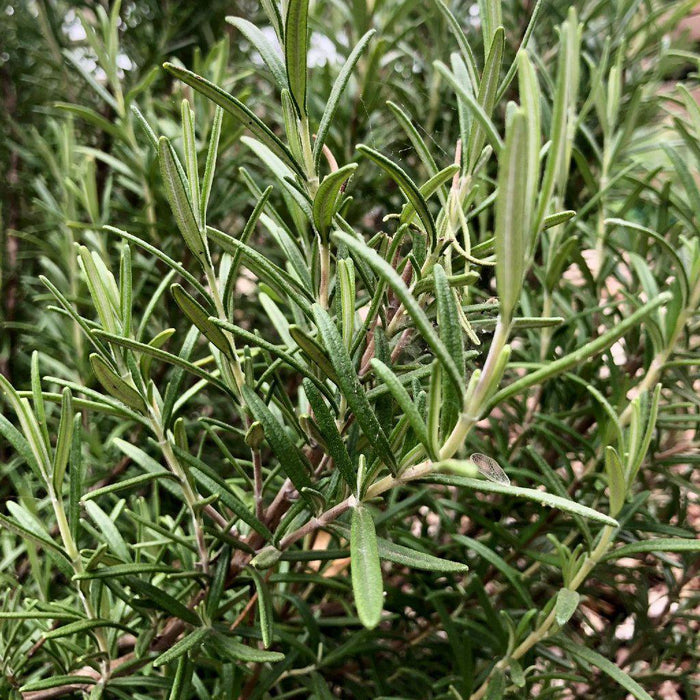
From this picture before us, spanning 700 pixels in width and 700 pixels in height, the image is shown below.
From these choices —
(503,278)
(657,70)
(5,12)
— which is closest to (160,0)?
(5,12)

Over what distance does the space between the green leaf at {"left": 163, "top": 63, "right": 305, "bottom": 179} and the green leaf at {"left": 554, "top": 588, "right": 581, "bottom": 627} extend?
11.6 inches

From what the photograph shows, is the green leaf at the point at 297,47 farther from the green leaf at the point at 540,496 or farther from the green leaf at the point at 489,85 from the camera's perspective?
the green leaf at the point at 540,496

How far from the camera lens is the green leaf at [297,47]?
28cm

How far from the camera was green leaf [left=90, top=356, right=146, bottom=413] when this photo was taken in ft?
1.06

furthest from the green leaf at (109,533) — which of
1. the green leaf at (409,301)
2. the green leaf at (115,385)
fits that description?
the green leaf at (409,301)

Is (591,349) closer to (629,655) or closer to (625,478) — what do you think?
(625,478)

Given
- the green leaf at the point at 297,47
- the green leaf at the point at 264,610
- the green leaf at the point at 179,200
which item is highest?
the green leaf at the point at 297,47

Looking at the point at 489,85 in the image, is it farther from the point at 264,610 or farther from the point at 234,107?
Answer: the point at 264,610

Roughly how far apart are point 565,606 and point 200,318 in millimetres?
279

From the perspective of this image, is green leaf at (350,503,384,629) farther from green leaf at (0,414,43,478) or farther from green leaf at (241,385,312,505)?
green leaf at (0,414,43,478)

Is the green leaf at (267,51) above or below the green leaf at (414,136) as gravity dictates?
above

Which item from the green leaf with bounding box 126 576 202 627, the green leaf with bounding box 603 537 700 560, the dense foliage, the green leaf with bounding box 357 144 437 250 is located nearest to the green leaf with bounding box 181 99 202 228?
the dense foliage

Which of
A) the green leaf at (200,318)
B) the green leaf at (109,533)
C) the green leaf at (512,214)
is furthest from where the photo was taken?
the green leaf at (109,533)

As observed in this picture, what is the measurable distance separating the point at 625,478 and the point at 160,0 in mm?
980
